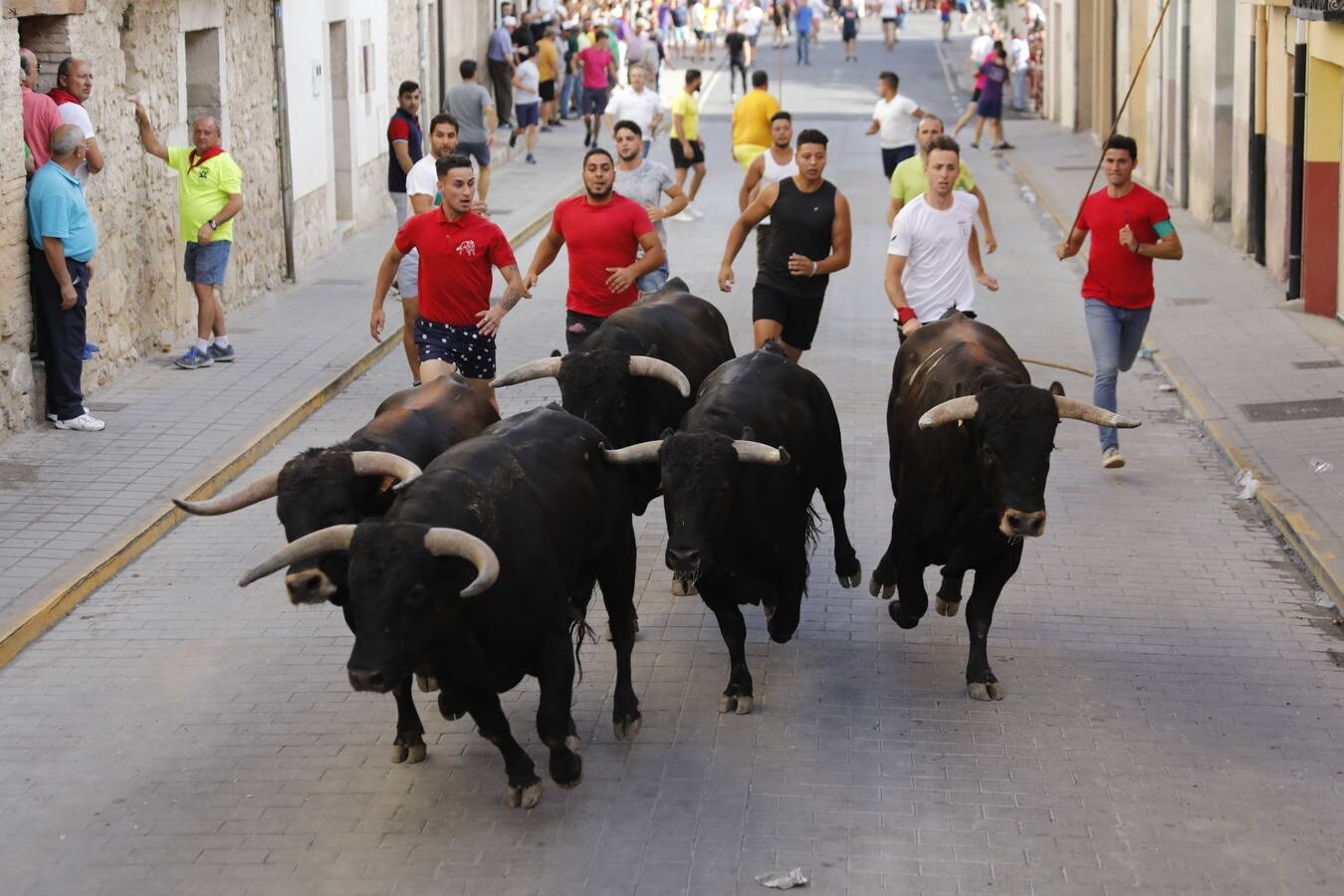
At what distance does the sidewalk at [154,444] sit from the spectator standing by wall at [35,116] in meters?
1.95

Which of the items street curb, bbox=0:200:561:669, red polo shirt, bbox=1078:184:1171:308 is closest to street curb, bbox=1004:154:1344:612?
red polo shirt, bbox=1078:184:1171:308

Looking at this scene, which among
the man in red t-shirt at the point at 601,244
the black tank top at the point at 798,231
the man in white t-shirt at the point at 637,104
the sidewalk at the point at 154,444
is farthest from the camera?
the man in white t-shirt at the point at 637,104

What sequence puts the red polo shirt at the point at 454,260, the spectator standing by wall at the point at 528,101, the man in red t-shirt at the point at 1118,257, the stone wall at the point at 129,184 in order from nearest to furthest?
1. the red polo shirt at the point at 454,260
2. the man in red t-shirt at the point at 1118,257
3. the stone wall at the point at 129,184
4. the spectator standing by wall at the point at 528,101

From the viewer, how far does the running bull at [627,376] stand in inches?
370

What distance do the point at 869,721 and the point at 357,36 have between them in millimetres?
17362

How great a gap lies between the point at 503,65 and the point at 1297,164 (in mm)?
18474

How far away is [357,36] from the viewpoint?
77.4 feet

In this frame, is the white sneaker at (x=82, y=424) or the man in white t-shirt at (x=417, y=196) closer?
the white sneaker at (x=82, y=424)

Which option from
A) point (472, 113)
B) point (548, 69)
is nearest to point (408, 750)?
point (472, 113)

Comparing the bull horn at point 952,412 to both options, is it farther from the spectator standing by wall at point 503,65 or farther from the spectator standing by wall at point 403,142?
the spectator standing by wall at point 503,65

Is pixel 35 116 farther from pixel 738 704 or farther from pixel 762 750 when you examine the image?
pixel 762 750

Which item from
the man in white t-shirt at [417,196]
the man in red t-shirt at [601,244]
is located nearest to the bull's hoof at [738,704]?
the man in red t-shirt at [601,244]

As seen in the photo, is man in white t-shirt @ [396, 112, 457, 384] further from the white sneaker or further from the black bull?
the black bull

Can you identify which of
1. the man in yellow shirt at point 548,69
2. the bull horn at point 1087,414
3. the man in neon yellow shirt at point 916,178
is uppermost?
the man in yellow shirt at point 548,69
